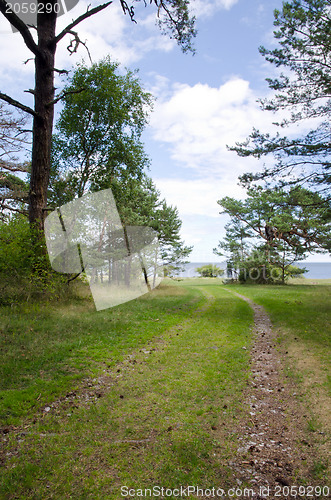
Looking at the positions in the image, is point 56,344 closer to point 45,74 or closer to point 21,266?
point 21,266

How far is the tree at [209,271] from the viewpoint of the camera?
2549 inches

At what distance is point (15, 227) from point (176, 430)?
30.2ft

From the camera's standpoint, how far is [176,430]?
4.09m

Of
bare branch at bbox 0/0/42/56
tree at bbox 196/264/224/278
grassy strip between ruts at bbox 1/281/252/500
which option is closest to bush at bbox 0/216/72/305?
grassy strip between ruts at bbox 1/281/252/500

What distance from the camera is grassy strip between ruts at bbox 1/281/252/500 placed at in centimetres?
313

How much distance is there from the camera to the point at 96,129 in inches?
555

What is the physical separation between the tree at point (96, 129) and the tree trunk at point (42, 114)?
3.03 metres

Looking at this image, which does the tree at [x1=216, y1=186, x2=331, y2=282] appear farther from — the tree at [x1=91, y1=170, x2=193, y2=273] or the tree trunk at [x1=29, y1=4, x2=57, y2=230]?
the tree trunk at [x1=29, y1=4, x2=57, y2=230]

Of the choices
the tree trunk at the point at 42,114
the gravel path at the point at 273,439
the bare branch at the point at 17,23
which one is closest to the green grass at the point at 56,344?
the gravel path at the point at 273,439

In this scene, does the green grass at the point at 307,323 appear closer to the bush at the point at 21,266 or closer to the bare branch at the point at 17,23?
the bush at the point at 21,266

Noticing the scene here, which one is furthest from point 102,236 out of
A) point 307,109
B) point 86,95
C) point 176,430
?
point 176,430

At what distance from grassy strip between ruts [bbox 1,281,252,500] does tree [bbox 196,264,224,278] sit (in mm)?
58564

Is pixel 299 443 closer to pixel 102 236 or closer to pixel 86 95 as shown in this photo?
A: pixel 86 95

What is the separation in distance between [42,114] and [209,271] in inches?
2312
